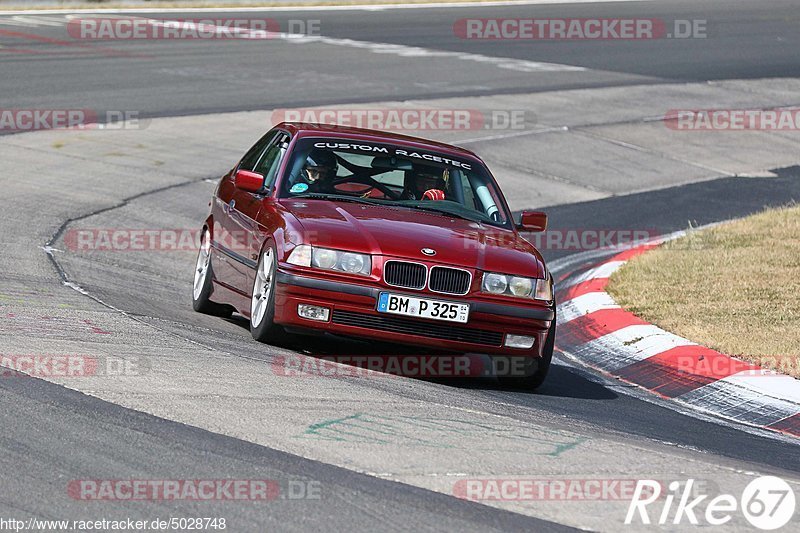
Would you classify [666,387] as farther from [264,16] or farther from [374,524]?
[264,16]

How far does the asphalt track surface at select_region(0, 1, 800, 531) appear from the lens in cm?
498

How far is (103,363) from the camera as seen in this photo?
263 inches

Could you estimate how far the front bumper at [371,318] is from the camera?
7.74 m

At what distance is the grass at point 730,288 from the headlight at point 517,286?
1.55 m

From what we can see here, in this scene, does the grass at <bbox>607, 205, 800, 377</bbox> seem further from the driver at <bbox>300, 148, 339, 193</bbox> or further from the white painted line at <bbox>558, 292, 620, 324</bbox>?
the driver at <bbox>300, 148, 339, 193</bbox>

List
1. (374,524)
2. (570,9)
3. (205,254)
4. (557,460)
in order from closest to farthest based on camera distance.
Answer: (374,524) → (557,460) → (205,254) → (570,9)

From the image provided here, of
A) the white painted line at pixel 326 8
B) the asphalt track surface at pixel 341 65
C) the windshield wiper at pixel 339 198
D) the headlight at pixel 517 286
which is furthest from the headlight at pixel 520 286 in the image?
the white painted line at pixel 326 8

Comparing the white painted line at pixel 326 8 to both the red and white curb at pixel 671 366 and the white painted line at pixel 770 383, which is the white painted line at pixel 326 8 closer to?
the red and white curb at pixel 671 366

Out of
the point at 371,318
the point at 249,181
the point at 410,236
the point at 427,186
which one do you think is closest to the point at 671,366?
the point at 427,186

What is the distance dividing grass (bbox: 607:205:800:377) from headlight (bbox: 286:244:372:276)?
2.68m

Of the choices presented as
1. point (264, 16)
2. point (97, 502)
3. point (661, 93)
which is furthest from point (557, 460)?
point (264, 16)

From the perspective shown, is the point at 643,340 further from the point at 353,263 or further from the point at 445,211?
the point at 353,263

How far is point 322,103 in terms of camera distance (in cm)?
2016

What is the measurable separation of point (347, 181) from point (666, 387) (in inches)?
97.2
